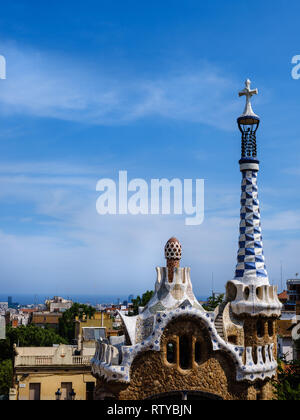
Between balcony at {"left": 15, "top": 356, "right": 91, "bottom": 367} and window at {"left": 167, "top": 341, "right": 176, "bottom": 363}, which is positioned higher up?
window at {"left": 167, "top": 341, "right": 176, "bottom": 363}

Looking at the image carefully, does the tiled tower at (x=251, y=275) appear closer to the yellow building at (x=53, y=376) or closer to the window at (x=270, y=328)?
the window at (x=270, y=328)

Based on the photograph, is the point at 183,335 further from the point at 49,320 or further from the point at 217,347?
the point at 49,320

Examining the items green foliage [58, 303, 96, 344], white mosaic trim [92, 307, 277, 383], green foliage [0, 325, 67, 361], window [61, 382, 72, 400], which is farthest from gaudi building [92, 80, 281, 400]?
green foliage [58, 303, 96, 344]

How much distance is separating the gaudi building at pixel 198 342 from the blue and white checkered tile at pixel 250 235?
0.13 ft

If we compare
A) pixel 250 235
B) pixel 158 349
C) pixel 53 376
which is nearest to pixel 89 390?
pixel 53 376

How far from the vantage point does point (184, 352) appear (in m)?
19.6

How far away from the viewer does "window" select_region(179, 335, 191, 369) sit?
63.2 feet

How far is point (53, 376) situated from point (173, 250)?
1100 centimetres

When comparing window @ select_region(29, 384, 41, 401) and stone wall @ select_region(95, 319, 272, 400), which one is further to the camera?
window @ select_region(29, 384, 41, 401)

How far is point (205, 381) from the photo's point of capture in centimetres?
1916

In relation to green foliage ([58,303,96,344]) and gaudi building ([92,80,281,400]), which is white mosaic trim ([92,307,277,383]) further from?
green foliage ([58,303,96,344])

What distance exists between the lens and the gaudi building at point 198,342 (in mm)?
18891
